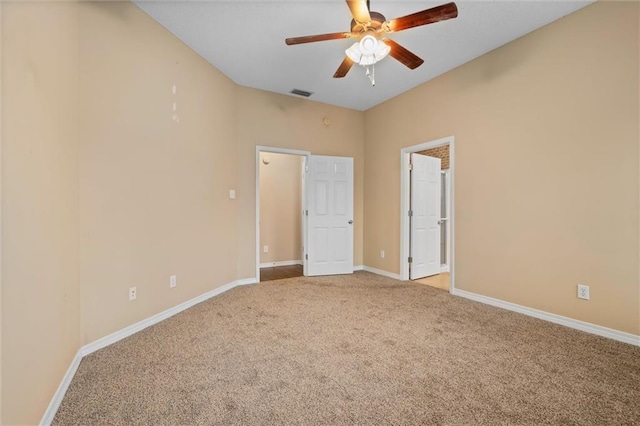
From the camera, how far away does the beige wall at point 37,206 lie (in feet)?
3.75

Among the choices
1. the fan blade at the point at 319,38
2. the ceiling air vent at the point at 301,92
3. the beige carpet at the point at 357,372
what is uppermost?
the ceiling air vent at the point at 301,92

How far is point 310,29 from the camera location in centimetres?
274

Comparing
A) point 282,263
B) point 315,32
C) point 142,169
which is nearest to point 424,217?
point 282,263

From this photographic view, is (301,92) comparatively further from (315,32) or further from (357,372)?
(357,372)

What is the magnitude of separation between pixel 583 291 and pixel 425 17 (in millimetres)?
2643

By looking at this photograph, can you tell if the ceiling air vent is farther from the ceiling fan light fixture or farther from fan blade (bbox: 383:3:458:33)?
fan blade (bbox: 383:3:458:33)

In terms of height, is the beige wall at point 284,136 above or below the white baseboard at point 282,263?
above

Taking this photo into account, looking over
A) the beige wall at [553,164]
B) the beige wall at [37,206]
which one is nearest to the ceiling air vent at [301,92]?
the beige wall at [553,164]

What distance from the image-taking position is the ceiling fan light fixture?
86.2 inches

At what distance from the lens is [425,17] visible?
197 cm

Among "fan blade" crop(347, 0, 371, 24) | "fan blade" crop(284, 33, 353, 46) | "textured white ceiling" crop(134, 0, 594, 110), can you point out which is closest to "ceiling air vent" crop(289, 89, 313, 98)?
"textured white ceiling" crop(134, 0, 594, 110)

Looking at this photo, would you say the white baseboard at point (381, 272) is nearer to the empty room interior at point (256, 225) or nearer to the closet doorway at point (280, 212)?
the empty room interior at point (256, 225)

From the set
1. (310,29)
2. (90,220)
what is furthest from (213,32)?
(90,220)

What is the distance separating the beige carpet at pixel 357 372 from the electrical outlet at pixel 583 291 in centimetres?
32
